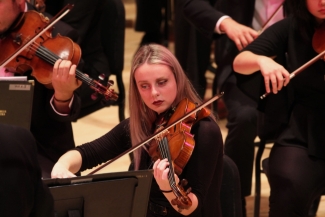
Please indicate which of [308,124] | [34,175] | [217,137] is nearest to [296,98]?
[308,124]

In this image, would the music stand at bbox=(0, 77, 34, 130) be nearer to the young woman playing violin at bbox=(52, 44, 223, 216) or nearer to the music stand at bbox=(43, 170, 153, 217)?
the young woman playing violin at bbox=(52, 44, 223, 216)

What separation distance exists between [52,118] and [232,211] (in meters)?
0.72

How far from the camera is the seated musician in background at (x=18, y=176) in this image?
1159mm

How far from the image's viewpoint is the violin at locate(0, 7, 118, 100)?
2.21 metres

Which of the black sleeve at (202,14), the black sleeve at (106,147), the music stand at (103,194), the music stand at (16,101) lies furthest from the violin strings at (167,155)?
the black sleeve at (202,14)

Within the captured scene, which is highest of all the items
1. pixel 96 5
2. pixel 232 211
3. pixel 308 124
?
pixel 96 5

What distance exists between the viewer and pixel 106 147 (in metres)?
2.02

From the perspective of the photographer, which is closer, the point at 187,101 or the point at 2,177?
the point at 2,177

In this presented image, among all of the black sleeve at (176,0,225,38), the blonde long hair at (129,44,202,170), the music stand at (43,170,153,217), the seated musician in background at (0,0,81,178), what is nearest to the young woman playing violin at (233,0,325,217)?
the blonde long hair at (129,44,202,170)

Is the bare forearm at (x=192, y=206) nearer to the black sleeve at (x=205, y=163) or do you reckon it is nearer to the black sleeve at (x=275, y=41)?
the black sleeve at (x=205, y=163)

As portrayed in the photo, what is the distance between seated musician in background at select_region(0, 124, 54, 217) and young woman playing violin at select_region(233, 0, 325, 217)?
1.04 metres

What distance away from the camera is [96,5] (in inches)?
109

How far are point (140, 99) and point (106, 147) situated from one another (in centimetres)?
18

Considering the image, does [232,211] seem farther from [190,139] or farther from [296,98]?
[296,98]
